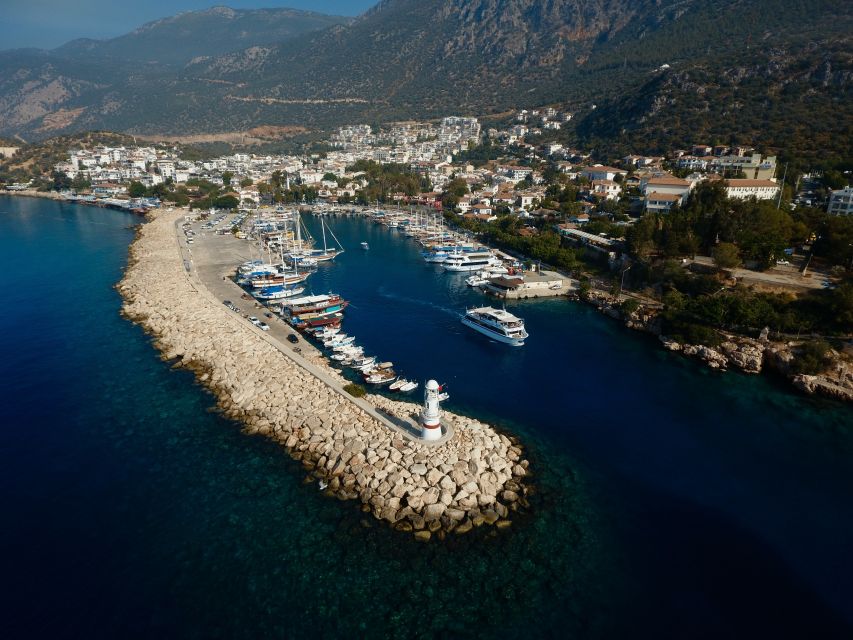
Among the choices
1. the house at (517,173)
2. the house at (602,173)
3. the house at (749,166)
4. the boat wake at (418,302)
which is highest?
the house at (749,166)

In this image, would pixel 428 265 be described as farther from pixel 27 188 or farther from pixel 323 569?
pixel 27 188

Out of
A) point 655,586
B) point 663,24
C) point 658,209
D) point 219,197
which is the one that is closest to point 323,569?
point 655,586

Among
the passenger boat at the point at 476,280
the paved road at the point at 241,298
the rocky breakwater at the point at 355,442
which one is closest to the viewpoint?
the rocky breakwater at the point at 355,442

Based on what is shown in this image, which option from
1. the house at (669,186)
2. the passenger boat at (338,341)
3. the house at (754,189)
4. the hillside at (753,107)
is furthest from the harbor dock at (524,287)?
the hillside at (753,107)

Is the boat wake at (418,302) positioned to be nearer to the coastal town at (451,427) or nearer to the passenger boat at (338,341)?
the coastal town at (451,427)

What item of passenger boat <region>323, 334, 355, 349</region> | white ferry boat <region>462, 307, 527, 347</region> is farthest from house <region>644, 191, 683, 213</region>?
passenger boat <region>323, 334, 355, 349</region>
